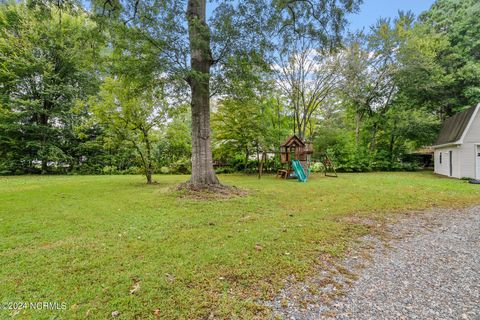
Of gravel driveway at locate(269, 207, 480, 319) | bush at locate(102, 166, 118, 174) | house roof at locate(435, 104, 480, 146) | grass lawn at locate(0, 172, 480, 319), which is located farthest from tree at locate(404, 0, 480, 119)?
bush at locate(102, 166, 118, 174)

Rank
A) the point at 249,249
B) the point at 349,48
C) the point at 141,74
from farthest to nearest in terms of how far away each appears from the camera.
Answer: the point at 349,48, the point at 141,74, the point at 249,249

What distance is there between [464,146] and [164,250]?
15.8m

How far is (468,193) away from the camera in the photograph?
7.63m

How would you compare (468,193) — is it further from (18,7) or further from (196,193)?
(18,7)

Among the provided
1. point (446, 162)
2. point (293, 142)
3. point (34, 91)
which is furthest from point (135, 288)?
point (34, 91)

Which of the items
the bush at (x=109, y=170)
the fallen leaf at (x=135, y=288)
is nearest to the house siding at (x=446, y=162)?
the fallen leaf at (x=135, y=288)

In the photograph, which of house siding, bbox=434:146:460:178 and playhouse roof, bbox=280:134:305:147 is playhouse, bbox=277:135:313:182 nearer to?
playhouse roof, bbox=280:134:305:147

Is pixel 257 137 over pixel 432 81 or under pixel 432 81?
under

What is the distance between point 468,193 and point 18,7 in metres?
26.0

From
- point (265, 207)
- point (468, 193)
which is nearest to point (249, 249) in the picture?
point (265, 207)

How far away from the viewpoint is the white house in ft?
38.4

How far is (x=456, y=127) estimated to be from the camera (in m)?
13.0

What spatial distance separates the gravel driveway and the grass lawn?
265mm

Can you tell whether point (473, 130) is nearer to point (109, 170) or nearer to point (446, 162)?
point (446, 162)
